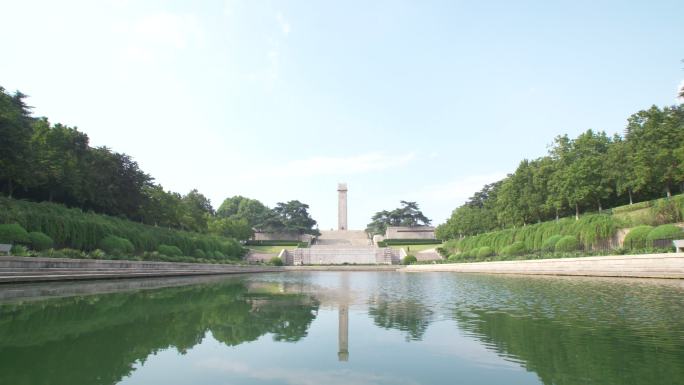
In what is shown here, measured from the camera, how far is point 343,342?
22.5 ft

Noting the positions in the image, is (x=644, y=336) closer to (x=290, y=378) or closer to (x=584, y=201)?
(x=290, y=378)

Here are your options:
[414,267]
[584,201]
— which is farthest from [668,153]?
[414,267]

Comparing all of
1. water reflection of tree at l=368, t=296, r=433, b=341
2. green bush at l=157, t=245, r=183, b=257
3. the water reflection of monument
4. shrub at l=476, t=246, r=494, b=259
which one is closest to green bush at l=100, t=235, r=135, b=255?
green bush at l=157, t=245, r=183, b=257

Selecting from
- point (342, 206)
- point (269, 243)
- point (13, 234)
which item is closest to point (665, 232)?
point (13, 234)

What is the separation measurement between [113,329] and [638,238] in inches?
963

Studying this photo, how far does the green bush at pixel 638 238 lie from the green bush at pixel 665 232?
17.3 inches

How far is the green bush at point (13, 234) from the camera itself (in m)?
17.0

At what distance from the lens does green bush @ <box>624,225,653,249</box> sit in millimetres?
22594

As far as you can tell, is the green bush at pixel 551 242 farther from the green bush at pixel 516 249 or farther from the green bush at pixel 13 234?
the green bush at pixel 13 234

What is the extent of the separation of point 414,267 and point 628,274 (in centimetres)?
2347

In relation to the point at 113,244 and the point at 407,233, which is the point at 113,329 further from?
the point at 407,233

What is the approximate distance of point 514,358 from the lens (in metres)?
5.68

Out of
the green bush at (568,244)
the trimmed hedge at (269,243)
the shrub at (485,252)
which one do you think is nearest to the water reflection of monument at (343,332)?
the green bush at (568,244)

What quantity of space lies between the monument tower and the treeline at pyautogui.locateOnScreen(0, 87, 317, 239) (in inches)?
1454
